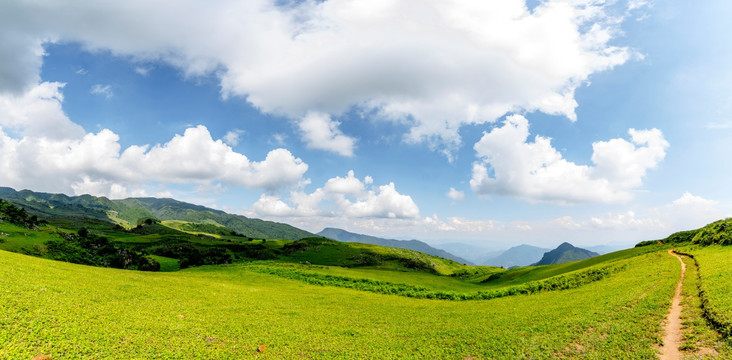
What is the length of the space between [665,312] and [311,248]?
466 ft

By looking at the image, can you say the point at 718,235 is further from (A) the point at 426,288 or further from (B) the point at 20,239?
(B) the point at 20,239

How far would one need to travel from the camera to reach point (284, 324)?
1050 inches

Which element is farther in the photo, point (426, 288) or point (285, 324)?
point (426, 288)

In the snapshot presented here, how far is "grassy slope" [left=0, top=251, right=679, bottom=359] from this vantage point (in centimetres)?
1805

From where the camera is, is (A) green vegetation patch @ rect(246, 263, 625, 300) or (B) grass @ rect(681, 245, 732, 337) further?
(A) green vegetation patch @ rect(246, 263, 625, 300)

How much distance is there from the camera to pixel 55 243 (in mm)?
53125

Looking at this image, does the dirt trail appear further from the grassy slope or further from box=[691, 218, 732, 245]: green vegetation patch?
box=[691, 218, 732, 245]: green vegetation patch

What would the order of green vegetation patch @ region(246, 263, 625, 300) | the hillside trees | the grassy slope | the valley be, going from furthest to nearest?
the hillside trees < green vegetation patch @ region(246, 263, 625, 300) < the valley < the grassy slope

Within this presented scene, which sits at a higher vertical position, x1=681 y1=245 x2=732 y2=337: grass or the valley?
x1=681 y1=245 x2=732 y2=337: grass

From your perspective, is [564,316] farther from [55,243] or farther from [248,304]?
[55,243]

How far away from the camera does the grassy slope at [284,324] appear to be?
18047 millimetres

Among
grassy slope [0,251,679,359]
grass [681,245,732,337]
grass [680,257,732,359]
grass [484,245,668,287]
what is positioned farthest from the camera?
grass [484,245,668,287]

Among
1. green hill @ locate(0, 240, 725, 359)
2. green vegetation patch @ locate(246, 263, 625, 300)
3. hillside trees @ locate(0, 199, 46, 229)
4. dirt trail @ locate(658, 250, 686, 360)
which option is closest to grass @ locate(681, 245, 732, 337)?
dirt trail @ locate(658, 250, 686, 360)

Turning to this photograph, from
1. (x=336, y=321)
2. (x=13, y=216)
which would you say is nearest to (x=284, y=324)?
(x=336, y=321)
